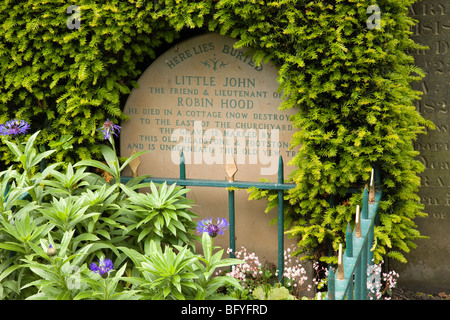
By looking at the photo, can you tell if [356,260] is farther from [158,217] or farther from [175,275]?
[158,217]

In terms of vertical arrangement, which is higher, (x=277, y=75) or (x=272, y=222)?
(x=277, y=75)

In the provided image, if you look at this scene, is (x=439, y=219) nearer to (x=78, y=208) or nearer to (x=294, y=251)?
(x=294, y=251)

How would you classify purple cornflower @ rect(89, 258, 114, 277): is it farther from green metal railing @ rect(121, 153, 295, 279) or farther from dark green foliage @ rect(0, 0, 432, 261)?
dark green foliage @ rect(0, 0, 432, 261)

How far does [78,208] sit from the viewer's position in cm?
329

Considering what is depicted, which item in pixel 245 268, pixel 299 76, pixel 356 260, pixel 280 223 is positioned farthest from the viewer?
pixel 245 268

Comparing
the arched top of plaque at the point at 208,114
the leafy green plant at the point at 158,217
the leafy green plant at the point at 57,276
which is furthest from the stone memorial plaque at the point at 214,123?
the leafy green plant at the point at 57,276

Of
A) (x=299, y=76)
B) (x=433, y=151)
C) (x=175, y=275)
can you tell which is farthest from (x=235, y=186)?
(x=433, y=151)

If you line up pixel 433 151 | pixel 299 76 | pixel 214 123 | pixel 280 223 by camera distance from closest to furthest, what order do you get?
pixel 299 76 → pixel 280 223 → pixel 214 123 → pixel 433 151

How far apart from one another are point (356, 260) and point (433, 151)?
2.19 metres

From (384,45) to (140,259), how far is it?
206cm

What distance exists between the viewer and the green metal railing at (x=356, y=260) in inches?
100

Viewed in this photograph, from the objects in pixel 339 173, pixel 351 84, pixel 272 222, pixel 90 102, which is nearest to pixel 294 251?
pixel 272 222

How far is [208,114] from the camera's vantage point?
4.34 metres

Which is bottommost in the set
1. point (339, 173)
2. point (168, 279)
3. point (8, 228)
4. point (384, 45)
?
point (168, 279)
